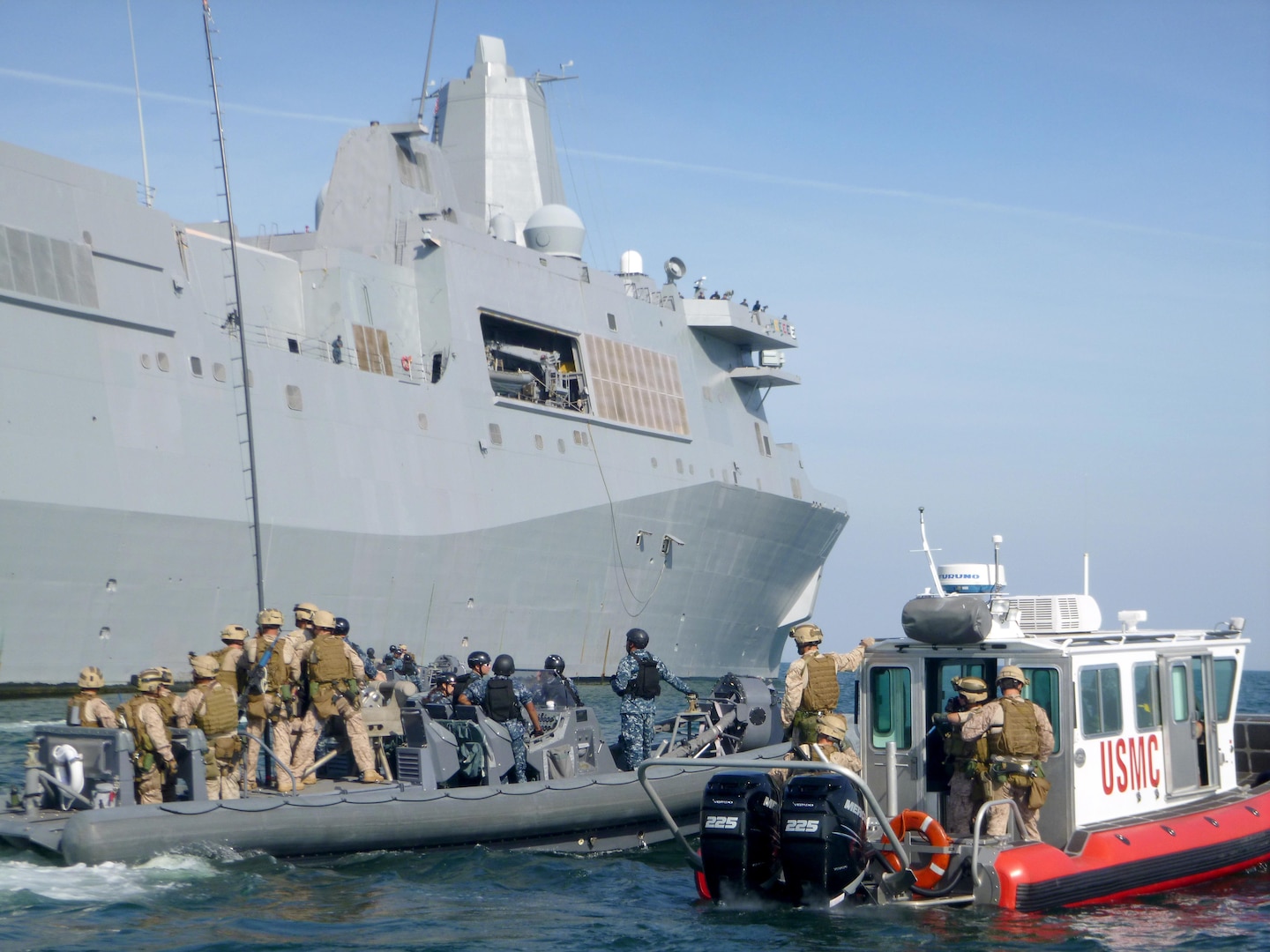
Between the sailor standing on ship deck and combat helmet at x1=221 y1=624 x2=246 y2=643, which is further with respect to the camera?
combat helmet at x1=221 y1=624 x2=246 y2=643

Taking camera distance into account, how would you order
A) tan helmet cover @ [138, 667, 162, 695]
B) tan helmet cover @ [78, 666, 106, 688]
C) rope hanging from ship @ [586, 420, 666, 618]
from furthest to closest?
rope hanging from ship @ [586, 420, 666, 618] → tan helmet cover @ [78, 666, 106, 688] → tan helmet cover @ [138, 667, 162, 695]

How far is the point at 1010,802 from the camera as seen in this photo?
9.62 meters

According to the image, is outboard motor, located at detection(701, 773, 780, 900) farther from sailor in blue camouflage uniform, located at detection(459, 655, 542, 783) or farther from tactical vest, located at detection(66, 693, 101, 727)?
tactical vest, located at detection(66, 693, 101, 727)

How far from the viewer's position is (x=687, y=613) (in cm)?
3359

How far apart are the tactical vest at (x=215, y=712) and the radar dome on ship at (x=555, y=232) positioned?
2242 cm

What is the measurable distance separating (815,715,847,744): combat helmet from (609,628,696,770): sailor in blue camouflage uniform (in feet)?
8.40

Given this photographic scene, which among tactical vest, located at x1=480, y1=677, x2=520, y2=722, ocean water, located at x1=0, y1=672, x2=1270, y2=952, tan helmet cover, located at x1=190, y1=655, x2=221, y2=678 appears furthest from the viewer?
tactical vest, located at x1=480, y1=677, x2=520, y2=722

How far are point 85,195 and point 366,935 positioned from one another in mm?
16342

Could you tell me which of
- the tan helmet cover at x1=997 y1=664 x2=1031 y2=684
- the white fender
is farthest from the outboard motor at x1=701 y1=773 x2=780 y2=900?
the white fender

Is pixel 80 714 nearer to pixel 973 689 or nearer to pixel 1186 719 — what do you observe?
pixel 973 689

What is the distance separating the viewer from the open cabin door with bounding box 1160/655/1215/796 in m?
11.2

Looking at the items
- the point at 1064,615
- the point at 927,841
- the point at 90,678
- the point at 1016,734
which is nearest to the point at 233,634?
the point at 90,678

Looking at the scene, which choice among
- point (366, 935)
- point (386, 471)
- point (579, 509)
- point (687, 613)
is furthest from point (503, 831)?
point (687, 613)

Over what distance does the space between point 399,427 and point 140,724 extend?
15.4m
